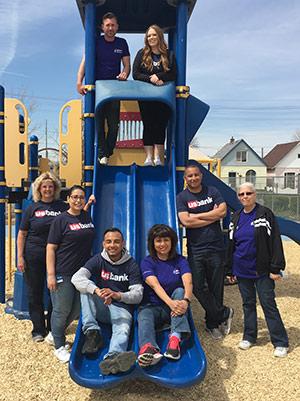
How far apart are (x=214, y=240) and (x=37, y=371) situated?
223cm

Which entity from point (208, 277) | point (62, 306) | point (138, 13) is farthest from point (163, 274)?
point (138, 13)

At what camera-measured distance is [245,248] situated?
446 centimetres

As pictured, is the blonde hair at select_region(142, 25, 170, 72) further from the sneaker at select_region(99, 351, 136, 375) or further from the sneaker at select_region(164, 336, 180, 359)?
the sneaker at select_region(99, 351, 136, 375)

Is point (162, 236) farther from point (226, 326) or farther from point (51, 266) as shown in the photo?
point (226, 326)

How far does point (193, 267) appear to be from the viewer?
188 inches

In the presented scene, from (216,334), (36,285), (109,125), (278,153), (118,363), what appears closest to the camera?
(118,363)

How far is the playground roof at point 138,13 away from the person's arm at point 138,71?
3.63ft

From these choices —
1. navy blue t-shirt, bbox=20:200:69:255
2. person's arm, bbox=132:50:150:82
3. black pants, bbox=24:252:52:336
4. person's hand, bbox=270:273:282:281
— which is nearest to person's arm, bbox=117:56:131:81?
person's arm, bbox=132:50:150:82

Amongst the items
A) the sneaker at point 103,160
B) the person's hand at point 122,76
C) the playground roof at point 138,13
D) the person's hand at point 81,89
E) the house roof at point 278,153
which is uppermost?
the house roof at point 278,153

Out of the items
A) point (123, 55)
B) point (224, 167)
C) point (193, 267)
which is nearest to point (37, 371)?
point (193, 267)

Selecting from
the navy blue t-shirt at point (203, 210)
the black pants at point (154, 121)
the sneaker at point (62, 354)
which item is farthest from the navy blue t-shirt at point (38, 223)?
the black pants at point (154, 121)

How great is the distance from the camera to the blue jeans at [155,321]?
3711 mm

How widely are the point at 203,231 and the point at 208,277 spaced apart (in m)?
0.54

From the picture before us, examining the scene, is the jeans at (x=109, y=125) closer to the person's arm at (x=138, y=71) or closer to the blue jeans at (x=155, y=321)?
the person's arm at (x=138, y=71)
